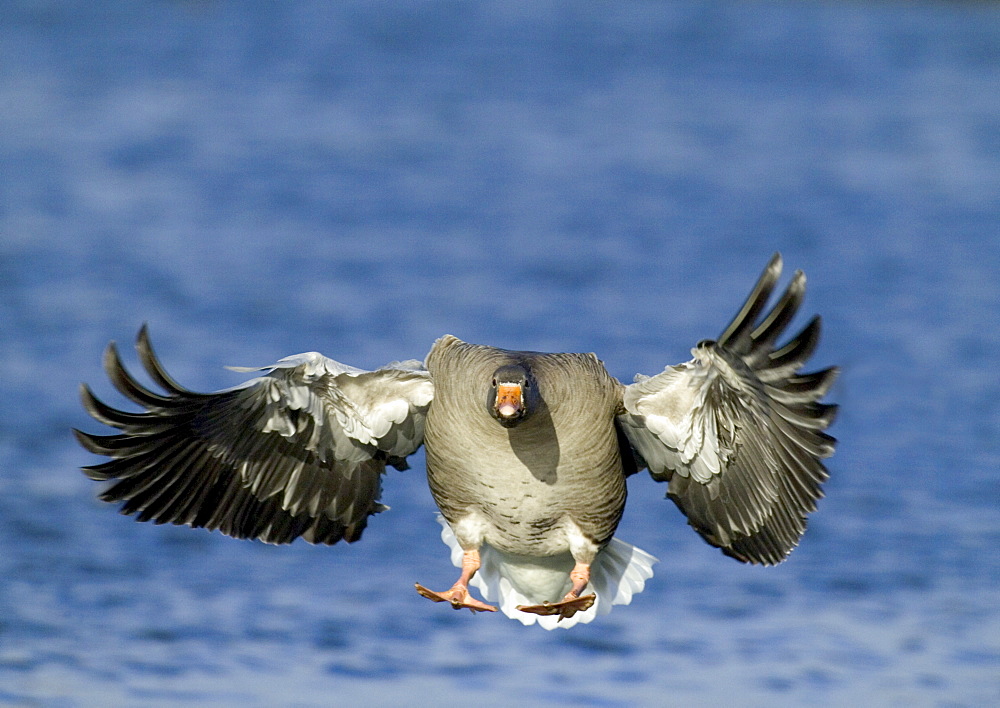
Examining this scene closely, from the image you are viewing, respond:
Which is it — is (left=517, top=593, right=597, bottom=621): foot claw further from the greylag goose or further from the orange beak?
the orange beak

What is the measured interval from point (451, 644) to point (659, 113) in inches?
590

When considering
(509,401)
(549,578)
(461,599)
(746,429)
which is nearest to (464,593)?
(461,599)

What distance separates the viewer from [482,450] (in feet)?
24.6

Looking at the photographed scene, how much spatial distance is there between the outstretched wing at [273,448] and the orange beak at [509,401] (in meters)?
0.80

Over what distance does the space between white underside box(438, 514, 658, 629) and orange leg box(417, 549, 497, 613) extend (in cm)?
40

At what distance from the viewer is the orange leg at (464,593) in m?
7.46

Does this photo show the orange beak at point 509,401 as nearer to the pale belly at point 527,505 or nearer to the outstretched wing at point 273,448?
the pale belly at point 527,505

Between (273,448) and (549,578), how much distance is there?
178cm

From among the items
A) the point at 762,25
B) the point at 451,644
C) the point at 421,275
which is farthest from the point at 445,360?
the point at 762,25

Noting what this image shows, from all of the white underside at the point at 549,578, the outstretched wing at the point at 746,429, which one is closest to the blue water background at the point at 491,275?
the outstretched wing at the point at 746,429

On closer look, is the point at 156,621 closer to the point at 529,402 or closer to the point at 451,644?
the point at 451,644

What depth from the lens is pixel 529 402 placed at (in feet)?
23.5

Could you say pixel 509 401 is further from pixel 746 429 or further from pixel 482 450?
pixel 746 429

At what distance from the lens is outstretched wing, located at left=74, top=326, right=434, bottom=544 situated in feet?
24.4
